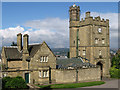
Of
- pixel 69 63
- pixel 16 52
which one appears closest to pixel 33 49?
pixel 16 52

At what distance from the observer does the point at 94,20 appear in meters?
45.8

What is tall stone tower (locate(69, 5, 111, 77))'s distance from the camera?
45.4 m

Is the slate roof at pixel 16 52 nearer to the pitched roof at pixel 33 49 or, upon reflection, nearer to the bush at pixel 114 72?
the pitched roof at pixel 33 49

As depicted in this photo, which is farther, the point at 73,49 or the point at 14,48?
the point at 73,49

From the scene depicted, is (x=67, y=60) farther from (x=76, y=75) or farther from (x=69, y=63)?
(x=76, y=75)

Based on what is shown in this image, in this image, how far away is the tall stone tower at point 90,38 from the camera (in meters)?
45.4

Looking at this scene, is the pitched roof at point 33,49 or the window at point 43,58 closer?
the pitched roof at point 33,49

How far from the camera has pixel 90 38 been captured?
45.2 m

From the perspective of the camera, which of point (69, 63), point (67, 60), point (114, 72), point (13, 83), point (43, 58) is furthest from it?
point (114, 72)

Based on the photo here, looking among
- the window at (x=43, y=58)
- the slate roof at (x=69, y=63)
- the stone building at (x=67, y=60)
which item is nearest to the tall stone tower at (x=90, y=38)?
the stone building at (x=67, y=60)

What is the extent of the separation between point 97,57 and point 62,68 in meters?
13.3

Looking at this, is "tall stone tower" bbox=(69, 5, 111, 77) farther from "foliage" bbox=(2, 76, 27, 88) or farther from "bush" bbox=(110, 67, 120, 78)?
"foliage" bbox=(2, 76, 27, 88)

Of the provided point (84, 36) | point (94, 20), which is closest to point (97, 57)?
point (84, 36)

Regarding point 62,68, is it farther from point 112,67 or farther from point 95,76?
point 112,67
